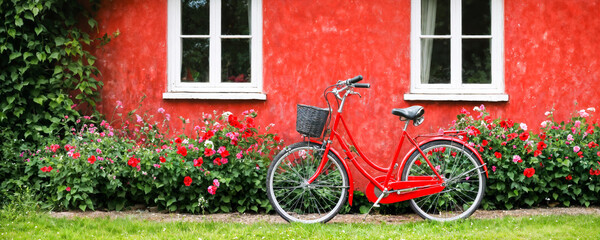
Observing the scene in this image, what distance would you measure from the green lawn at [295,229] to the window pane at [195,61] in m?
1.85

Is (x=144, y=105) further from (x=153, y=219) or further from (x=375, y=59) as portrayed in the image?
(x=375, y=59)

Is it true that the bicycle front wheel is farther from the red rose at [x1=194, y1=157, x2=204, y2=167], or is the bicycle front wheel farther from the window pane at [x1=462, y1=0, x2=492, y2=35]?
the window pane at [x1=462, y1=0, x2=492, y2=35]

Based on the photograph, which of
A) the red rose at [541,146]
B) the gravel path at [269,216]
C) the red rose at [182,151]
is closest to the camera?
the gravel path at [269,216]

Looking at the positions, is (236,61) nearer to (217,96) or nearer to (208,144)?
(217,96)

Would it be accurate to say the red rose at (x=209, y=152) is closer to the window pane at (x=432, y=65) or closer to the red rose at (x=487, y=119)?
the window pane at (x=432, y=65)

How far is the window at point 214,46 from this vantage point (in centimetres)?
685

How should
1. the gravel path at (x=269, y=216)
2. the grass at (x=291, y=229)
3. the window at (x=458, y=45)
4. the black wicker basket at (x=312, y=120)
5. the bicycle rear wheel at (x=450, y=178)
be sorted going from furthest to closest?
the window at (x=458, y=45) < the gravel path at (x=269, y=216) < the bicycle rear wheel at (x=450, y=178) < the black wicker basket at (x=312, y=120) < the grass at (x=291, y=229)

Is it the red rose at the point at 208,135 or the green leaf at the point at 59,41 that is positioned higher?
the green leaf at the point at 59,41

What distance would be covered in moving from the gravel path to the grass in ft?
0.75

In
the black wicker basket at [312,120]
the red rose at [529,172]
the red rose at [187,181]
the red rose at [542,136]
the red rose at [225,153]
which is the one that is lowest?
the red rose at [187,181]

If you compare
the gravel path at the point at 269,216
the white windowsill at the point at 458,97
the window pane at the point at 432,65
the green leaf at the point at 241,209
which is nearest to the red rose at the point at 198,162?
the gravel path at the point at 269,216

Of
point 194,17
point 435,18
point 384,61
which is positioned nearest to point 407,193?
point 384,61

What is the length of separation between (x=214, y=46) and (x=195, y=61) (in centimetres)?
26

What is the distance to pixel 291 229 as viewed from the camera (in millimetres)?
5340
